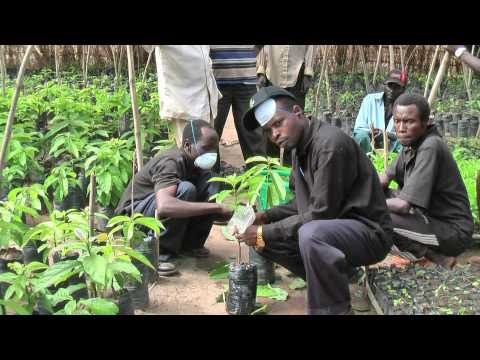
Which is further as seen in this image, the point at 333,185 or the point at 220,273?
the point at 220,273

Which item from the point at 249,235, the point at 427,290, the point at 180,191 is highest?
the point at 180,191

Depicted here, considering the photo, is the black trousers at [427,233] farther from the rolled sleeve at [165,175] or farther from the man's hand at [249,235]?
the rolled sleeve at [165,175]

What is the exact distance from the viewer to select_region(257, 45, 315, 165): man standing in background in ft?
16.5

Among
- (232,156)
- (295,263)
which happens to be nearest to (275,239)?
(295,263)

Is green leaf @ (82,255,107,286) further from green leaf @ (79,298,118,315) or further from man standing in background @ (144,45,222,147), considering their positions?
man standing in background @ (144,45,222,147)

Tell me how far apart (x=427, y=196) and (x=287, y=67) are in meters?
2.37

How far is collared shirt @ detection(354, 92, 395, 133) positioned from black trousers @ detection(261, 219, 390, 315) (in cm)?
251

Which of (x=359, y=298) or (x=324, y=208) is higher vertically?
(x=324, y=208)

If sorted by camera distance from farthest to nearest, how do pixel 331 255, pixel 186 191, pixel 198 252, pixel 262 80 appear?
pixel 262 80, pixel 198 252, pixel 186 191, pixel 331 255

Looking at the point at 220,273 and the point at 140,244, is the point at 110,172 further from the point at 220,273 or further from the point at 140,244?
the point at 220,273

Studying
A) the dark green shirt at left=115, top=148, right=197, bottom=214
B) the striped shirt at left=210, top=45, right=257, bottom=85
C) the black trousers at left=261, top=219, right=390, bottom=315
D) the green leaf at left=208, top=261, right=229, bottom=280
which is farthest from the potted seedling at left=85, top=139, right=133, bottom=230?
the black trousers at left=261, top=219, right=390, bottom=315

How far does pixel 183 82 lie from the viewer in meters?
4.21

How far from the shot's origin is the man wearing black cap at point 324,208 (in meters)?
2.54

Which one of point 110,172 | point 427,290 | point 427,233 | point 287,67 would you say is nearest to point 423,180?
point 427,233
